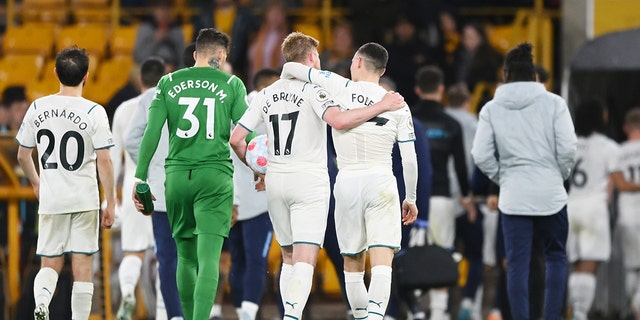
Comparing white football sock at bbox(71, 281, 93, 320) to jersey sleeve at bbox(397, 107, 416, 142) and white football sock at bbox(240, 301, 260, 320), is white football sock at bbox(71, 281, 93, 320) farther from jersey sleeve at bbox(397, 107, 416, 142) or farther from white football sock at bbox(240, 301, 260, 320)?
jersey sleeve at bbox(397, 107, 416, 142)

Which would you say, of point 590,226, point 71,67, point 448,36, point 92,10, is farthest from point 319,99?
point 92,10

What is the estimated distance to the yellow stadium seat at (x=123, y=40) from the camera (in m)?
20.4

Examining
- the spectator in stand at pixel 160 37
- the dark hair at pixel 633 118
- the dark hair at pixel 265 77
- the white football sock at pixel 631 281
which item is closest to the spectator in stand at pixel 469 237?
the dark hair at pixel 633 118

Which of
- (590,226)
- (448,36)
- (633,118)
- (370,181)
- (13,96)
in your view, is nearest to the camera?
(370,181)

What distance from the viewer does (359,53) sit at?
1093 cm

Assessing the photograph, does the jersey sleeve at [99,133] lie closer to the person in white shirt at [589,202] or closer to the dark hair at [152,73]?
the dark hair at [152,73]

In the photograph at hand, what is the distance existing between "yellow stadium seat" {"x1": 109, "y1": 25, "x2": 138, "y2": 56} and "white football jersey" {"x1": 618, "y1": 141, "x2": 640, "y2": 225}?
7.58 m

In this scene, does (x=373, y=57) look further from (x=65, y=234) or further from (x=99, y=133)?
(x=65, y=234)

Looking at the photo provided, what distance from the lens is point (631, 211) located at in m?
15.5

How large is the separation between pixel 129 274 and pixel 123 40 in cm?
783

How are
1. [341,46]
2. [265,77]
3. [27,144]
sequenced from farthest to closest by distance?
[341,46], [265,77], [27,144]

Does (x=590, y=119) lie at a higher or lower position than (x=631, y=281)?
higher

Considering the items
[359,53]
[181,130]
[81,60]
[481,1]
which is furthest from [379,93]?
[481,1]

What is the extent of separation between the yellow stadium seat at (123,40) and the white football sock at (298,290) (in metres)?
10.3
